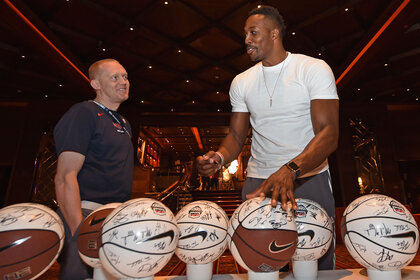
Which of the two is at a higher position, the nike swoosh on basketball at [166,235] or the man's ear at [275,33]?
the man's ear at [275,33]

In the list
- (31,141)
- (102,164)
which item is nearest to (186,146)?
(31,141)

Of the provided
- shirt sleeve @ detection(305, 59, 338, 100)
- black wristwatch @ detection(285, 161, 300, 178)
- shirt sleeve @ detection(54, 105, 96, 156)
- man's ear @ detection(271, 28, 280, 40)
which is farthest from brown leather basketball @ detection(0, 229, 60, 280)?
man's ear @ detection(271, 28, 280, 40)

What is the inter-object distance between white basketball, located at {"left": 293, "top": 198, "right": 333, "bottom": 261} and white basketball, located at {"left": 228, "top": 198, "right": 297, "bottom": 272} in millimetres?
125

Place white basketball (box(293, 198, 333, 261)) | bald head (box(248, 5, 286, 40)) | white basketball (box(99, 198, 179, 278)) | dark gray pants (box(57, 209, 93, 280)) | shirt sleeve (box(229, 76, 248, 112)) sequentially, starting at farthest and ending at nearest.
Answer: shirt sleeve (box(229, 76, 248, 112)) → bald head (box(248, 5, 286, 40)) → dark gray pants (box(57, 209, 93, 280)) → white basketball (box(293, 198, 333, 261)) → white basketball (box(99, 198, 179, 278))

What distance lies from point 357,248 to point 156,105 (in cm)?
1120

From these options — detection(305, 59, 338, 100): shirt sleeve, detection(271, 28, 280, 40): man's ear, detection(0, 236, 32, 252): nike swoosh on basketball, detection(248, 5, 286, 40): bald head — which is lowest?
detection(0, 236, 32, 252): nike swoosh on basketball

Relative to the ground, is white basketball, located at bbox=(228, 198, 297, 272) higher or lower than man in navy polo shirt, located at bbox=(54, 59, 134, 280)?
lower

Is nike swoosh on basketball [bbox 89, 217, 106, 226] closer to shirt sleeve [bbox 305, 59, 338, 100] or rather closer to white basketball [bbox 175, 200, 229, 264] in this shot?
white basketball [bbox 175, 200, 229, 264]

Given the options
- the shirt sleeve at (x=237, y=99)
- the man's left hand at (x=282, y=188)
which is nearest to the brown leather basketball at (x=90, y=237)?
the man's left hand at (x=282, y=188)

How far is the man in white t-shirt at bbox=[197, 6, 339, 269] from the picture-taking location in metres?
1.33

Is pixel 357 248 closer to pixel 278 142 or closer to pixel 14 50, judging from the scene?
pixel 278 142

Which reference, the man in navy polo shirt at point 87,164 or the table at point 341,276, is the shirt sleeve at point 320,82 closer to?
the table at point 341,276

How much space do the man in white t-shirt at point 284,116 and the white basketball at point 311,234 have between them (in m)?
0.16

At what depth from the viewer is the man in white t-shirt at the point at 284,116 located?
133 cm
